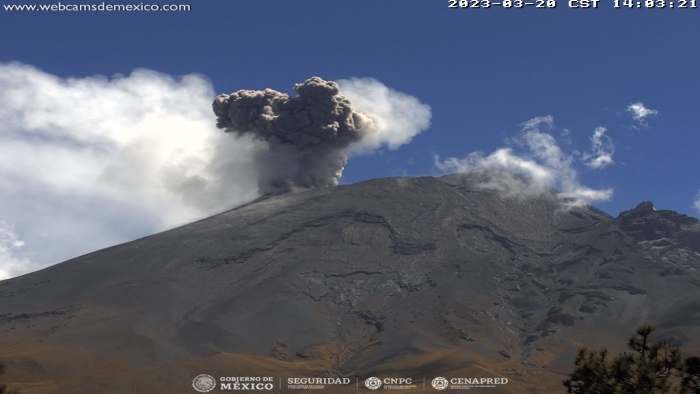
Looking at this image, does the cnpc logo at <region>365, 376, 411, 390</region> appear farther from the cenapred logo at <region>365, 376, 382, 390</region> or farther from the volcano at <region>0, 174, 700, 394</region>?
the volcano at <region>0, 174, 700, 394</region>

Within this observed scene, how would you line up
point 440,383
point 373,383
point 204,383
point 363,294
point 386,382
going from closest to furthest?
point 204,383 → point 440,383 → point 386,382 → point 373,383 → point 363,294

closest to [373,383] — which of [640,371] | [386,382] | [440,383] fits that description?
[386,382]

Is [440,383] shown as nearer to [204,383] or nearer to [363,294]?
[204,383]

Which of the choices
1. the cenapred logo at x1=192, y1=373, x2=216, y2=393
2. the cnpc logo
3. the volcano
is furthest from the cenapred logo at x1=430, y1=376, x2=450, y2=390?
the cenapred logo at x1=192, y1=373, x2=216, y2=393

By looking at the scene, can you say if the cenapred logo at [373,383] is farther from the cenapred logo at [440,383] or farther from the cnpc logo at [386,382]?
the cenapred logo at [440,383]

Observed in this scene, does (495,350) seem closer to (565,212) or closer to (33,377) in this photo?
(33,377)
